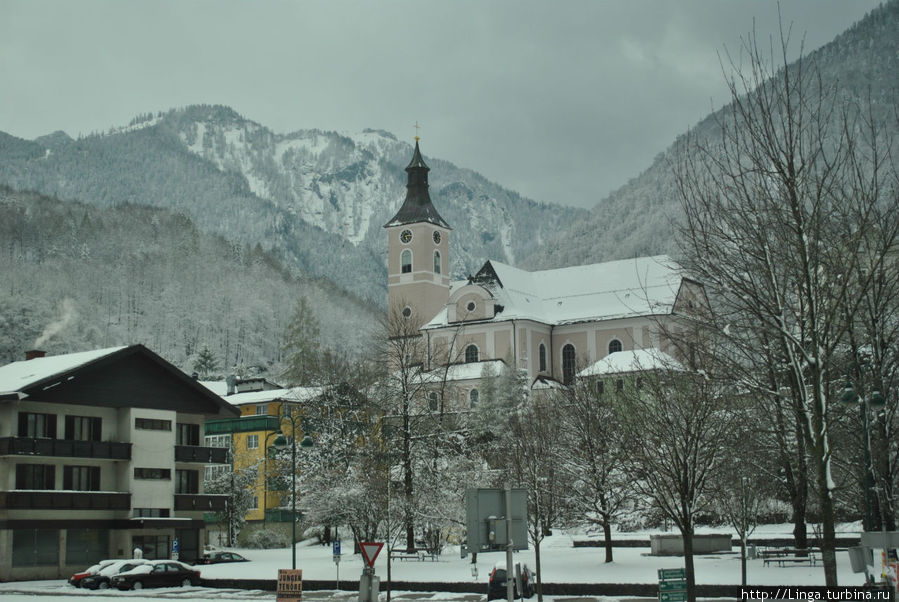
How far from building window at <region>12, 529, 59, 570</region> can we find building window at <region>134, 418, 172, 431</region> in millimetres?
6954

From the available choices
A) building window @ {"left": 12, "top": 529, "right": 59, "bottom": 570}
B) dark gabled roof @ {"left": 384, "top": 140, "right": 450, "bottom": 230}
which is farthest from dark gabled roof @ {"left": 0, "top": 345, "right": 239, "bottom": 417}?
dark gabled roof @ {"left": 384, "top": 140, "right": 450, "bottom": 230}

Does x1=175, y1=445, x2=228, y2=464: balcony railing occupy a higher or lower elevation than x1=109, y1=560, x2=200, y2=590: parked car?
higher

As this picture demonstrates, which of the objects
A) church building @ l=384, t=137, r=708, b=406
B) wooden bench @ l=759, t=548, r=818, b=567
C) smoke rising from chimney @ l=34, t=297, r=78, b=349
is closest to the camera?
wooden bench @ l=759, t=548, r=818, b=567

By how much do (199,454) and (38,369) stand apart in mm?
9942

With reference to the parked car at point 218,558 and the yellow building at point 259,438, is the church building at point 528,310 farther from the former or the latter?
the parked car at point 218,558

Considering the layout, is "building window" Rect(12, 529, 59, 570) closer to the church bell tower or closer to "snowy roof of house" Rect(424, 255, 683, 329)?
"snowy roof of house" Rect(424, 255, 683, 329)

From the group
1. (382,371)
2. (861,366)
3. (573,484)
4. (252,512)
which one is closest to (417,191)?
(252,512)

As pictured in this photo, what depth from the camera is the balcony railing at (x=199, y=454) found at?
57.2 metres

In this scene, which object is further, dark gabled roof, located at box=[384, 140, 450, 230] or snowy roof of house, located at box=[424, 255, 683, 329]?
dark gabled roof, located at box=[384, 140, 450, 230]

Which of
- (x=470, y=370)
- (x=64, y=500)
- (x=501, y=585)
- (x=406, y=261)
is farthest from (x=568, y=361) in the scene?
(x=501, y=585)

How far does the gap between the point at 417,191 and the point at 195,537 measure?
69593 millimetres

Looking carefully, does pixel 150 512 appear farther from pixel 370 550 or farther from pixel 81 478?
pixel 370 550

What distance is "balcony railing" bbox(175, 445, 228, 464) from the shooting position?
57.2 m

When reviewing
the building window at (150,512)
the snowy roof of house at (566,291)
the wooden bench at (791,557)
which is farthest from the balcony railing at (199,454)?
the snowy roof of house at (566,291)
